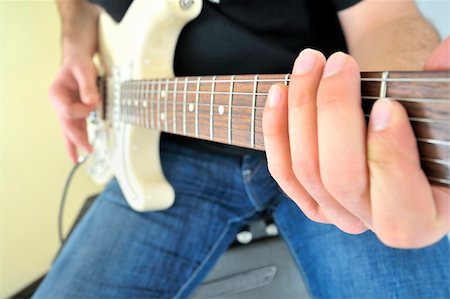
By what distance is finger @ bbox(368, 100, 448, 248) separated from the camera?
0.24 meters

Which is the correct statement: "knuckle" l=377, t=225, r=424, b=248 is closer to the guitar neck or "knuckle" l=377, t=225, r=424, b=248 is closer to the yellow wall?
the guitar neck

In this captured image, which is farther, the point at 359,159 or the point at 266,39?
the point at 266,39

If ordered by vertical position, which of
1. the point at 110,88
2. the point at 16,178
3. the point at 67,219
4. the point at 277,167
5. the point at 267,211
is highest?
the point at 277,167

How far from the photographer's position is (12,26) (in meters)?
1.12

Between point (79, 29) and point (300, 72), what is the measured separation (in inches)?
25.3

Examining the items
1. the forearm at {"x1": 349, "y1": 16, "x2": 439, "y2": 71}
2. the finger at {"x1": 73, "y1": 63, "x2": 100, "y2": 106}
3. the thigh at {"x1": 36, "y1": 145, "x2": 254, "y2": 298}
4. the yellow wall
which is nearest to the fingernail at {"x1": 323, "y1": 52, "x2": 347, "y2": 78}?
the forearm at {"x1": 349, "y1": 16, "x2": 439, "y2": 71}

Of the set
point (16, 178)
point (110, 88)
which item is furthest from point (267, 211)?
point (16, 178)

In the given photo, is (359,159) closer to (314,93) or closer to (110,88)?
(314,93)

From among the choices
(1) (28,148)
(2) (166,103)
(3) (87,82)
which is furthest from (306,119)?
(1) (28,148)

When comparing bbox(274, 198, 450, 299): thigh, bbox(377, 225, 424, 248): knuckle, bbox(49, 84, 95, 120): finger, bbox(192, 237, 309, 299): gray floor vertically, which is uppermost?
bbox(377, 225, 424, 248): knuckle

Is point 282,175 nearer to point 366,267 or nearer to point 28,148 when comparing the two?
point 366,267

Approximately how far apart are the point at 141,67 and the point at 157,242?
0.28m

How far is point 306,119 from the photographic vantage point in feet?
0.92

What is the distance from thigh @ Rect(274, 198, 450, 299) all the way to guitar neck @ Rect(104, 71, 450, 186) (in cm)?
28
